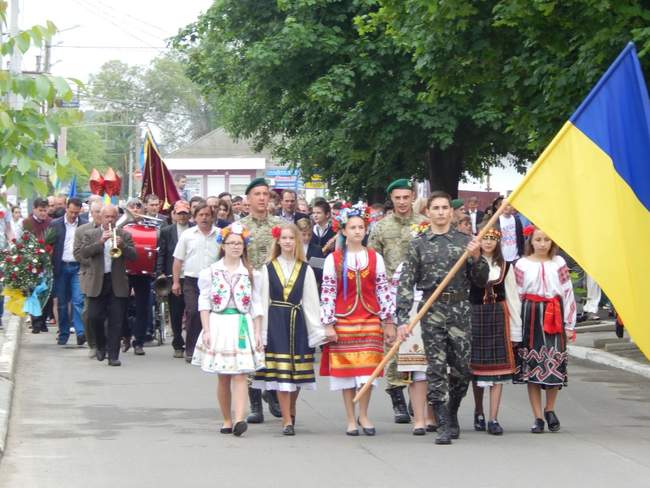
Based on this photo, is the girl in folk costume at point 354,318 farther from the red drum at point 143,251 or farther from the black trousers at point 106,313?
the red drum at point 143,251

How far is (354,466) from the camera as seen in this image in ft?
31.2

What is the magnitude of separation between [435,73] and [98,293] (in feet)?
17.3

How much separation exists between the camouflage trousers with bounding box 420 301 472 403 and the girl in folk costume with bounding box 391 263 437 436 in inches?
12.6

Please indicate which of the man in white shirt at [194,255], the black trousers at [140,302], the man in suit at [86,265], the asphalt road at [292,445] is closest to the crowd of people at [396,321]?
the asphalt road at [292,445]

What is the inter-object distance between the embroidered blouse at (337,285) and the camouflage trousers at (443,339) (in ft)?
1.78

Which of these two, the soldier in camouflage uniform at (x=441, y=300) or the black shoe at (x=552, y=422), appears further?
the black shoe at (x=552, y=422)

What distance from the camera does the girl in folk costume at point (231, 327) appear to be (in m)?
10.9

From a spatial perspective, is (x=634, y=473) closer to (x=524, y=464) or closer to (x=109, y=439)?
(x=524, y=464)

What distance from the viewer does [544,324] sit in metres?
11.3

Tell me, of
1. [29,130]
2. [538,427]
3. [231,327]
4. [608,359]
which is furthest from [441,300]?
[608,359]

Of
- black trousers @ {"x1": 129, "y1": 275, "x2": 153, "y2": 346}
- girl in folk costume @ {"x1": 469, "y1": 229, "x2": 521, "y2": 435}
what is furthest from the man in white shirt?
girl in folk costume @ {"x1": 469, "y1": 229, "x2": 521, "y2": 435}

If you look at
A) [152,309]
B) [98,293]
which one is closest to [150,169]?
[152,309]

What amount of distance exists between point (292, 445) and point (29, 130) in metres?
3.23

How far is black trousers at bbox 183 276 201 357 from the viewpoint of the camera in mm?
16000
